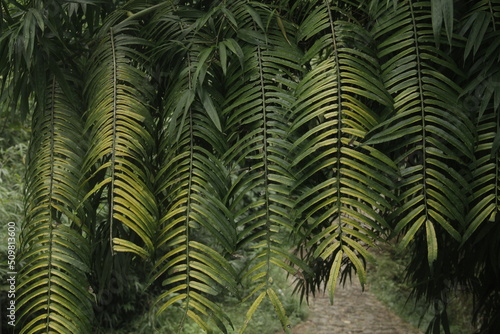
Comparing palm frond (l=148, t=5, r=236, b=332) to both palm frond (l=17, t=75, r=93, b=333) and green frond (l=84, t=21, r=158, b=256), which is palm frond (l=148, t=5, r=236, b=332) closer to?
green frond (l=84, t=21, r=158, b=256)

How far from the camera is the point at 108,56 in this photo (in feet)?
4.32

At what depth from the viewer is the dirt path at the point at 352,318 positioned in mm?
4695

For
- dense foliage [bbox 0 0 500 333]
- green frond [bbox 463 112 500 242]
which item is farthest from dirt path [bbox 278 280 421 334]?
green frond [bbox 463 112 500 242]

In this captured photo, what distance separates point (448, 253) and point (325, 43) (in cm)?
81

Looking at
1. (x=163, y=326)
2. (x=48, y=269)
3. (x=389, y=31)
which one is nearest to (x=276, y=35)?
(x=389, y=31)

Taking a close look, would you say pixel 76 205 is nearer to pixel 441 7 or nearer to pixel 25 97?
pixel 25 97

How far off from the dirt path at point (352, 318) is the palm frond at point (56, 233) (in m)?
3.75

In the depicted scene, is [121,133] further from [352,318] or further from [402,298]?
[402,298]

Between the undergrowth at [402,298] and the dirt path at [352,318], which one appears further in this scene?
the dirt path at [352,318]

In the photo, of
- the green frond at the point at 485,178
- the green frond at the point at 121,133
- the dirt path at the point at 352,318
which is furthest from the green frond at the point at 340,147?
the dirt path at the point at 352,318

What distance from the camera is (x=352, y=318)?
4.88 meters

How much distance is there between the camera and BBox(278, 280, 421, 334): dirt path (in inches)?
185

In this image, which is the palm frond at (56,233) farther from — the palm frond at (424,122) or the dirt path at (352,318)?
the dirt path at (352,318)

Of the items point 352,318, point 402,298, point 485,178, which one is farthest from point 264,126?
point 402,298
